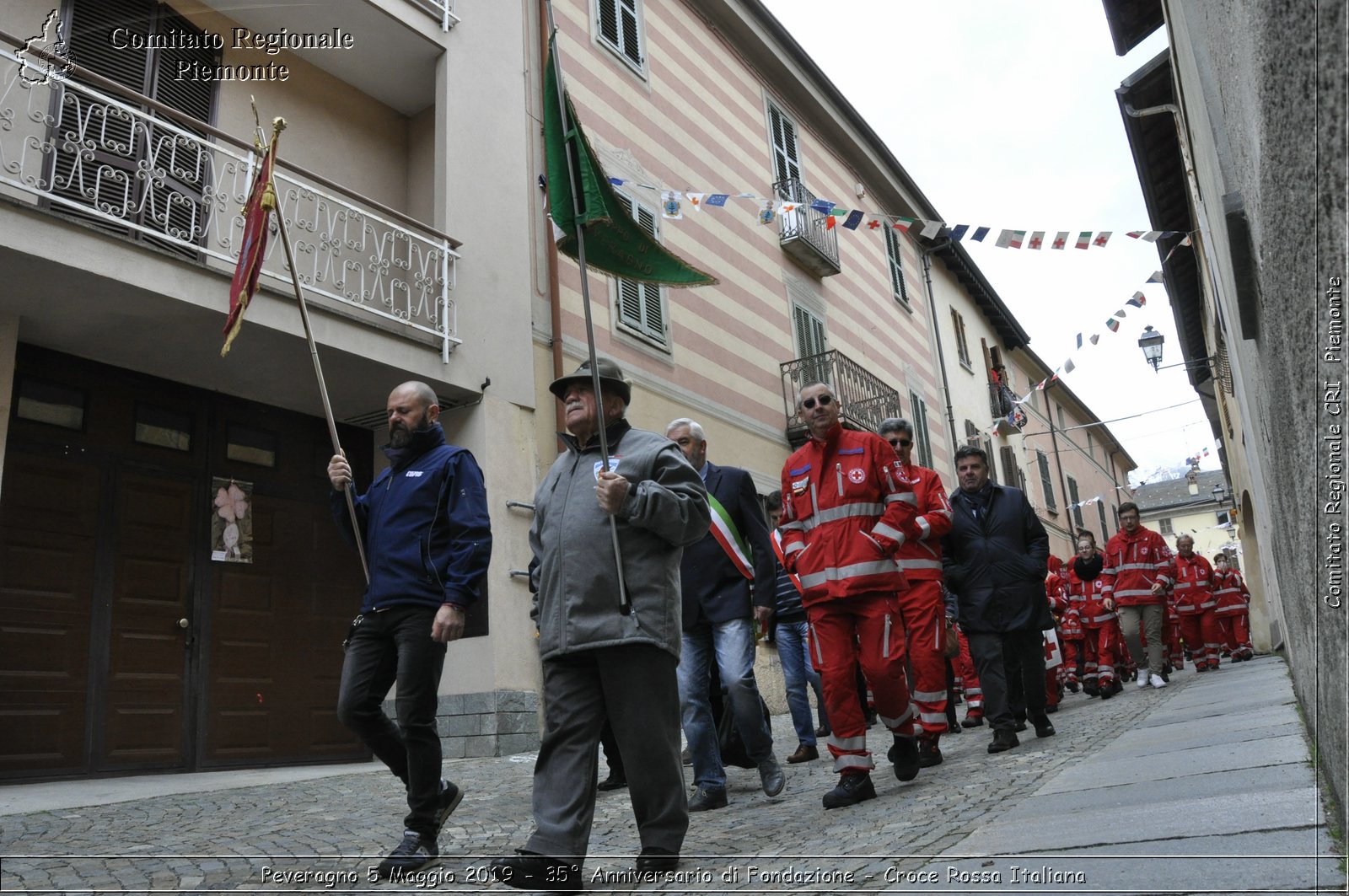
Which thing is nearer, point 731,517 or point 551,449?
point 731,517

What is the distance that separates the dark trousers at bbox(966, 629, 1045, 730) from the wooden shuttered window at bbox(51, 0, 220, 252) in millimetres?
6785

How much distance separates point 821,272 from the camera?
19.4m

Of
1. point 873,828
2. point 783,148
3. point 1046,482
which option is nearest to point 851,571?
point 873,828

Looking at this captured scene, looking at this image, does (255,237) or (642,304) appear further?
(642,304)

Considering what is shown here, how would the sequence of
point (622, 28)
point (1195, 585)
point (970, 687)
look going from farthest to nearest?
1. point (1195, 585)
2. point (622, 28)
3. point (970, 687)

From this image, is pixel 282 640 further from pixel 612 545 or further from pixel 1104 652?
pixel 1104 652

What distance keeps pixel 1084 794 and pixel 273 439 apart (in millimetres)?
8151

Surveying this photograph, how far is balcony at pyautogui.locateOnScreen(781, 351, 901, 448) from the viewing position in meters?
17.3

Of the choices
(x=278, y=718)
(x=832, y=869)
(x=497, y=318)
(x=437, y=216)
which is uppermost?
(x=437, y=216)

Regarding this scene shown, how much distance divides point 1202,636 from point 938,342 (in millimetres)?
12481

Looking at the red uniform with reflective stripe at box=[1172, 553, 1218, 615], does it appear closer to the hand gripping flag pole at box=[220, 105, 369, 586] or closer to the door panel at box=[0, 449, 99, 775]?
the hand gripping flag pole at box=[220, 105, 369, 586]

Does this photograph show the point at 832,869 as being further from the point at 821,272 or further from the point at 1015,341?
the point at 1015,341

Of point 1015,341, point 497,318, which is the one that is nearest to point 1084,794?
point 497,318

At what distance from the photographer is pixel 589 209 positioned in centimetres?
460
